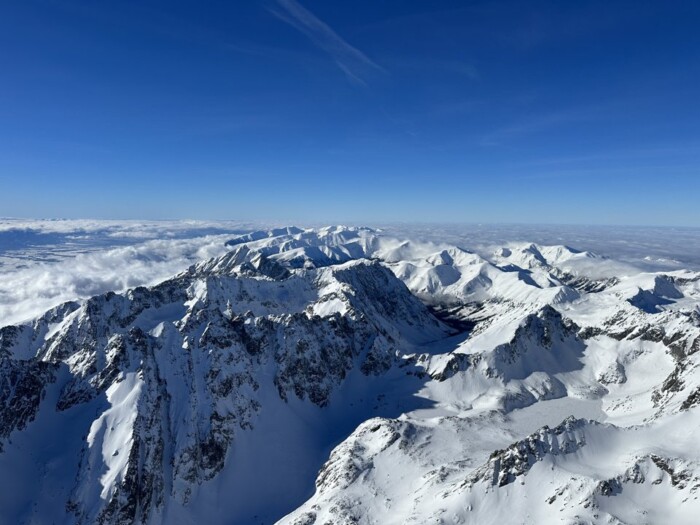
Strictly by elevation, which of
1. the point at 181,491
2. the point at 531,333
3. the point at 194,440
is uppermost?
the point at 531,333

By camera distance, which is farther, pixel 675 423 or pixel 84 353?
pixel 84 353

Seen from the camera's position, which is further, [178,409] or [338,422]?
[338,422]

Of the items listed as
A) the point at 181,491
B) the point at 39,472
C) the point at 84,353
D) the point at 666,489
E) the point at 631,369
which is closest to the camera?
the point at 666,489

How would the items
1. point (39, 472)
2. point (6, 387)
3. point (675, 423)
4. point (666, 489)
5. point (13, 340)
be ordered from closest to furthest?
1. point (666, 489)
2. point (675, 423)
3. point (39, 472)
4. point (6, 387)
5. point (13, 340)

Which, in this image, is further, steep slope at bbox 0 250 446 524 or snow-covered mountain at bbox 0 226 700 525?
steep slope at bbox 0 250 446 524

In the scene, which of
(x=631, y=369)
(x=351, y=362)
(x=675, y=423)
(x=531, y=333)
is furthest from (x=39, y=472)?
(x=631, y=369)

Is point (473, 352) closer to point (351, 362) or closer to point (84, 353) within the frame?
point (351, 362)

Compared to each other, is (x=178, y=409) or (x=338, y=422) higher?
(x=178, y=409)

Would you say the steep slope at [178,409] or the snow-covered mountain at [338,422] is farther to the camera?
the steep slope at [178,409]
